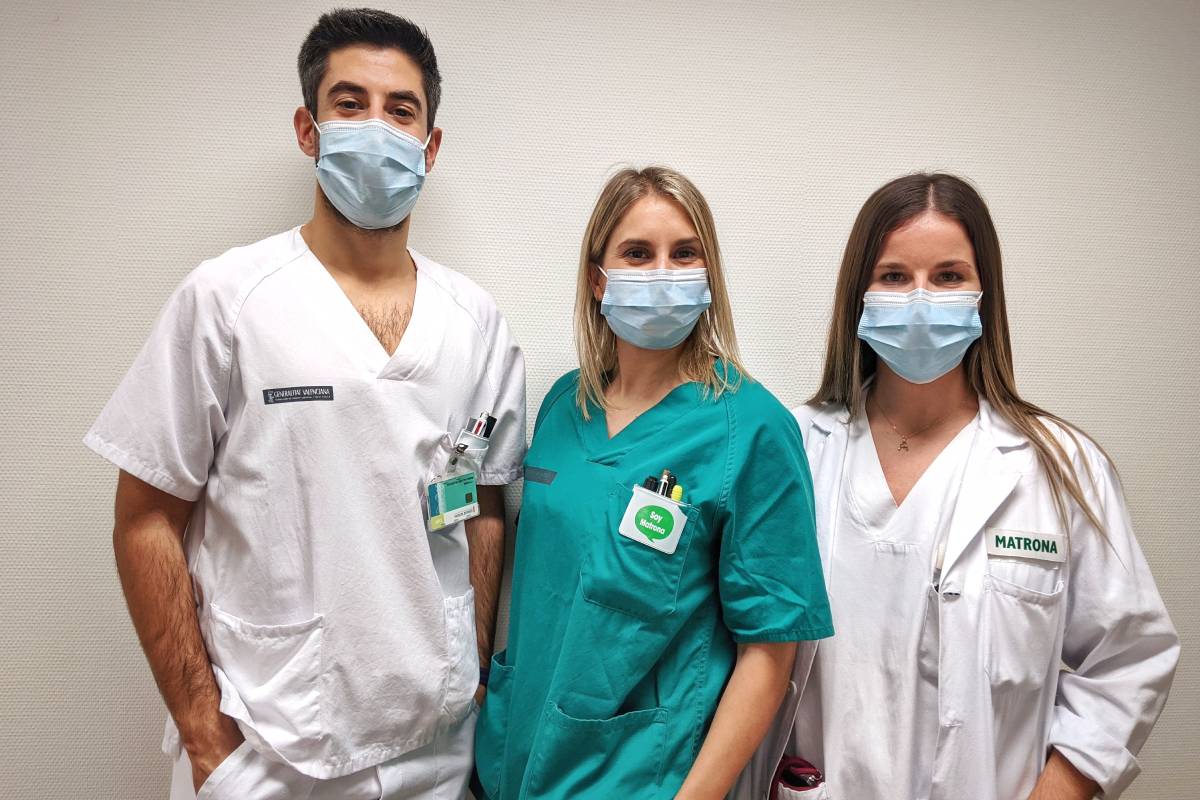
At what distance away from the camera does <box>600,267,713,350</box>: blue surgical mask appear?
4.65 ft

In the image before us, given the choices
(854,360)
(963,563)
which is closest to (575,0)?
(854,360)

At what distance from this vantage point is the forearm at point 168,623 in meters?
1.34

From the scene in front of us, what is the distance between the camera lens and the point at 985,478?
4.73 ft

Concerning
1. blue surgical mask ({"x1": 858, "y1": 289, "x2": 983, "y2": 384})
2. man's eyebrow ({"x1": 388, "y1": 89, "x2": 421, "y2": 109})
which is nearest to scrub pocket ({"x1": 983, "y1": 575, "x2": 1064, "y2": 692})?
blue surgical mask ({"x1": 858, "y1": 289, "x2": 983, "y2": 384})

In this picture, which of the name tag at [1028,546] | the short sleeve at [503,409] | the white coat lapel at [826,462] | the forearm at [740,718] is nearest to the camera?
the forearm at [740,718]

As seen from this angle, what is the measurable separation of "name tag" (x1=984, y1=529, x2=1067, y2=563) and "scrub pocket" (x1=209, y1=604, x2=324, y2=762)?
1152 mm

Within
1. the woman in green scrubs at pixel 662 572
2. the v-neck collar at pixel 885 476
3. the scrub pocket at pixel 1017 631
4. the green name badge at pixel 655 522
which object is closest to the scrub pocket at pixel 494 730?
the woman in green scrubs at pixel 662 572

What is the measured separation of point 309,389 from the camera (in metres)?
1.37

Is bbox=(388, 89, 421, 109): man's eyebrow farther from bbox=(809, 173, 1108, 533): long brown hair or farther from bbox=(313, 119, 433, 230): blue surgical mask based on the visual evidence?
bbox=(809, 173, 1108, 533): long brown hair

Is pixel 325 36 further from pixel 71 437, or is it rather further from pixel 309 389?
pixel 71 437

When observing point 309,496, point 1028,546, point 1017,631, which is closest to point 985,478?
point 1028,546

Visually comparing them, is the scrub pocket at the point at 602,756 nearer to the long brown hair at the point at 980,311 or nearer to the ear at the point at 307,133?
the long brown hair at the point at 980,311

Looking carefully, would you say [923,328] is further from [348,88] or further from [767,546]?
[348,88]

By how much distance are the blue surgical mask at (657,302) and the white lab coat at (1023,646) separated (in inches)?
19.5
